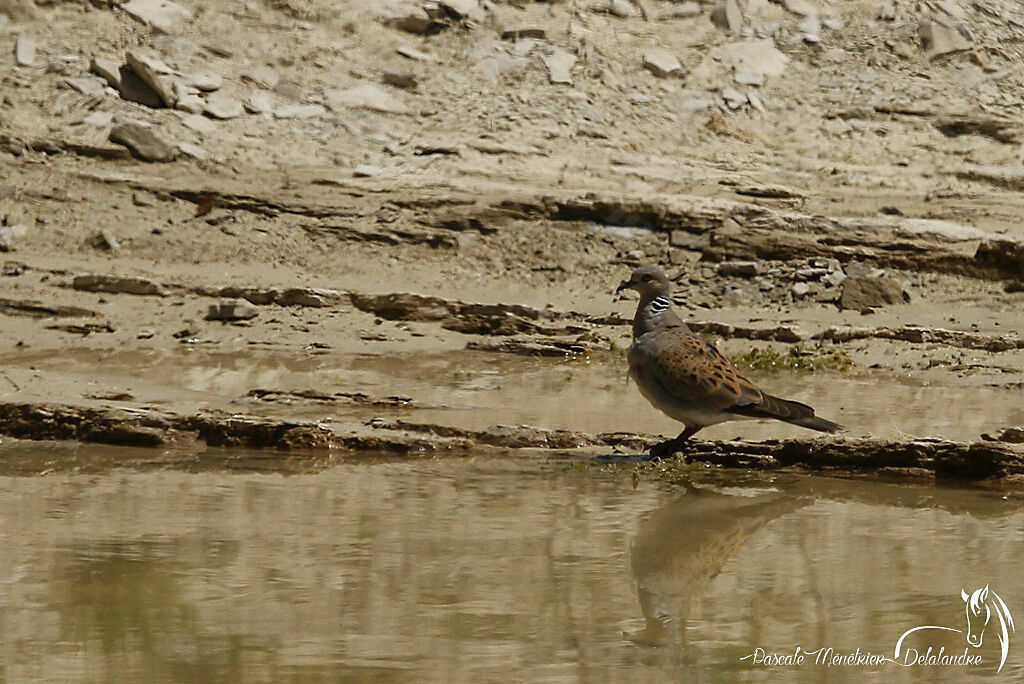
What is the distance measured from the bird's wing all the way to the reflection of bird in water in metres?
0.49

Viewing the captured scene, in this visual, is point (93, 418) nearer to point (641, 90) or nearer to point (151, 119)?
point (151, 119)

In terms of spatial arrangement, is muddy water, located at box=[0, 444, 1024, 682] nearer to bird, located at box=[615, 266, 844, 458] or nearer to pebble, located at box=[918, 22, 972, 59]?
bird, located at box=[615, 266, 844, 458]

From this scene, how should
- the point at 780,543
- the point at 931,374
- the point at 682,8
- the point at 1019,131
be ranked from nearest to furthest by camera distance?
1. the point at 780,543
2. the point at 931,374
3. the point at 1019,131
4. the point at 682,8

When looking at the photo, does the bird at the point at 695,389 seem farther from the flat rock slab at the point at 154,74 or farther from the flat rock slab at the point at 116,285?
the flat rock slab at the point at 154,74

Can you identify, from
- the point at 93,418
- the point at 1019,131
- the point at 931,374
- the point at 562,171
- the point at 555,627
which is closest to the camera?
the point at 555,627

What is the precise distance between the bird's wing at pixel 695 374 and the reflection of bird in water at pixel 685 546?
486 mm

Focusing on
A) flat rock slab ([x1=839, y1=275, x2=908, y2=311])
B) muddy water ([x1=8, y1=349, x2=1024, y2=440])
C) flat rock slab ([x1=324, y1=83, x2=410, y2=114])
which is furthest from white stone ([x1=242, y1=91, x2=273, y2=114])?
flat rock slab ([x1=839, y1=275, x2=908, y2=311])

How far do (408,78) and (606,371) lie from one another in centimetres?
495

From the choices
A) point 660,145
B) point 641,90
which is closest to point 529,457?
point 660,145

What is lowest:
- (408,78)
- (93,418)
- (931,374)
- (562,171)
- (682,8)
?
(93,418)

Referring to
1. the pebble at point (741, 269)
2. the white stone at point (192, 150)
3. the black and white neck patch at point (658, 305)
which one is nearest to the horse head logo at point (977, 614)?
the black and white neck patch at point (658, 305)

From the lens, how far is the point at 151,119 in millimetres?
11008

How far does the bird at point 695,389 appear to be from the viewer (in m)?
5.62

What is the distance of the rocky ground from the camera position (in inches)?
291
